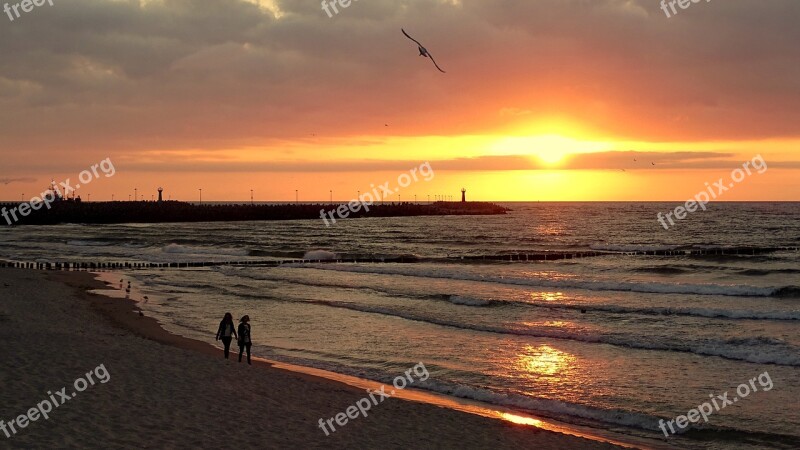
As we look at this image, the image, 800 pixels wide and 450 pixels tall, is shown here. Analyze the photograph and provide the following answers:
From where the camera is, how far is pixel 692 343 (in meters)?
26.0

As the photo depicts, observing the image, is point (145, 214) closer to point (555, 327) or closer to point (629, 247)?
point (629, 247)

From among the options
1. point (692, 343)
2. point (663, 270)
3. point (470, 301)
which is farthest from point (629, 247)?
point (692, 343)

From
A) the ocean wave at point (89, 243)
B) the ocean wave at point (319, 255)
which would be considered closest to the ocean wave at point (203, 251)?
the ocean wave at point (319, 255)

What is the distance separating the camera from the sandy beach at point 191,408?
40.3 ft

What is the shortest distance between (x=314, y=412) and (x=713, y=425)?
9.10 m

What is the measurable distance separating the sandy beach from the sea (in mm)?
3003

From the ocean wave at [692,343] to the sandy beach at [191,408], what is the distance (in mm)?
10995

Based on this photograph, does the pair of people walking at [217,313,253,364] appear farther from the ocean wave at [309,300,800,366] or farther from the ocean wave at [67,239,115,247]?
the ocean wave at [67,239,115,247]

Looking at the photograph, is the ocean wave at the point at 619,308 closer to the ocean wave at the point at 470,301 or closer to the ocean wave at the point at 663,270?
the ocean wave at the point at 470,301

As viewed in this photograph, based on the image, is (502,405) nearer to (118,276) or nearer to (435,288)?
(435,288)

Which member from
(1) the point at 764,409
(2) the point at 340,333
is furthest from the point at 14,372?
(1) the point at 764,409

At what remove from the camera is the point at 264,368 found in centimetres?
2016

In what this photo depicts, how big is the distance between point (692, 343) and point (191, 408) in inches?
736

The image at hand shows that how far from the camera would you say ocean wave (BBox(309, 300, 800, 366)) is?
918 inches
